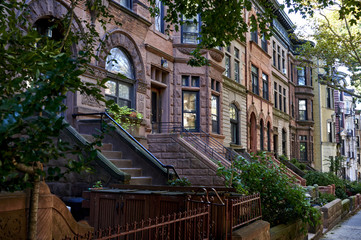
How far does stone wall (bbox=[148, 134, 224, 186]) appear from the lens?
46.9 ft

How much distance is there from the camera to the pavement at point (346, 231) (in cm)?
1188

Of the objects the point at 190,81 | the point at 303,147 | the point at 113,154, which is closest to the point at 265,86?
the point at 303,147

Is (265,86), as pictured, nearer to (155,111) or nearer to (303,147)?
(303,147)

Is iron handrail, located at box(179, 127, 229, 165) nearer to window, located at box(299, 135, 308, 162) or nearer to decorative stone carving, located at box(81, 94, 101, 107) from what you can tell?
decorative stone carving, located at box(81, 94, 101, 107)

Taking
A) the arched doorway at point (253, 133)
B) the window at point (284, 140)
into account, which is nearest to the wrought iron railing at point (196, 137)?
the arched doorway at point (253, 133)

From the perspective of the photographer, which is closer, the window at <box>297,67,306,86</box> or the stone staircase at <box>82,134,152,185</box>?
the stone staircase at <box>82,134,152,185</box>

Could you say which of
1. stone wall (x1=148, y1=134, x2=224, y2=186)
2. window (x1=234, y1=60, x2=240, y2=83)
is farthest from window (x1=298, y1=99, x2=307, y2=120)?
stone wall (x1=148, y1=134, x2=224, y2=186)

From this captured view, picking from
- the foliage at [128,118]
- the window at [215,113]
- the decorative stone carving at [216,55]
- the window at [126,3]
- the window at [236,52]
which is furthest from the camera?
the window at [236,52]

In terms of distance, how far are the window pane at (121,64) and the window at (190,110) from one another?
12.9 feet

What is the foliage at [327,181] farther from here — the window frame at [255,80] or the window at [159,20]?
the window at [159,20]

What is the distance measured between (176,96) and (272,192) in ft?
35.2

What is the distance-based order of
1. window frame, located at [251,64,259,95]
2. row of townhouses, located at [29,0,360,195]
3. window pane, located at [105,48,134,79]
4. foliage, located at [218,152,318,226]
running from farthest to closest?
window frame, located at [251,64,259,95], window pane, located at [105,48,134,79], row of townhouses, located at [29,0,360,195], foliage, located at [218,152,318,226]

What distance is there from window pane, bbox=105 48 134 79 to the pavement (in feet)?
30.7

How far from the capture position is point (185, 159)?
14742 millimetres
